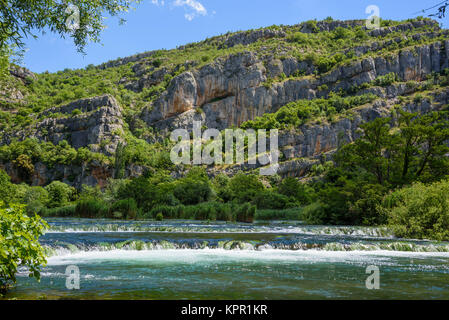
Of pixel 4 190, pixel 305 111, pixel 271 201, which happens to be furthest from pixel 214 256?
pixel 305 111

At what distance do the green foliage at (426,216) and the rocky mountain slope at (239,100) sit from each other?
69.2m

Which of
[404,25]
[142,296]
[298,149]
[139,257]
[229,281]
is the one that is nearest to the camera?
[142,296]

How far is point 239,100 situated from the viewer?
123m

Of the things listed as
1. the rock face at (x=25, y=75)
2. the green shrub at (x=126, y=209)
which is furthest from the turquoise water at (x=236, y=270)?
Result: the rock face at (x=25, y=75)

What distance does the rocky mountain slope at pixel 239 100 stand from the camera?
9994 centimetres

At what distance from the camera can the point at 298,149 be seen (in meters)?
101

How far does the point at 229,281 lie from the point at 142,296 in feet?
8.64

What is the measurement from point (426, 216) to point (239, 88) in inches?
4177

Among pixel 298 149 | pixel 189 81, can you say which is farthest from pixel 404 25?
pixel 189 81

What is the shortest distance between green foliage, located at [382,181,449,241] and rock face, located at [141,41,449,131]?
98.9 meters

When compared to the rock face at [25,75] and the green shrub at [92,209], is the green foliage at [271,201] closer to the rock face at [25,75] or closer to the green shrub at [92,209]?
the green shrub at [92,209]

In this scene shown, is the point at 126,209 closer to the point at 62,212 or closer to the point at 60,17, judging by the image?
the point at 62,212

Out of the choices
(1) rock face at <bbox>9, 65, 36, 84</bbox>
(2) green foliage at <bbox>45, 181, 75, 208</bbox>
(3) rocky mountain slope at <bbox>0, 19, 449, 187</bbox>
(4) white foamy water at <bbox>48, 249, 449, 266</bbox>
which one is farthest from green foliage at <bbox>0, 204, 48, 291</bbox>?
(1) rock face at <bbox>9, 65, 36, 84</bbox>
